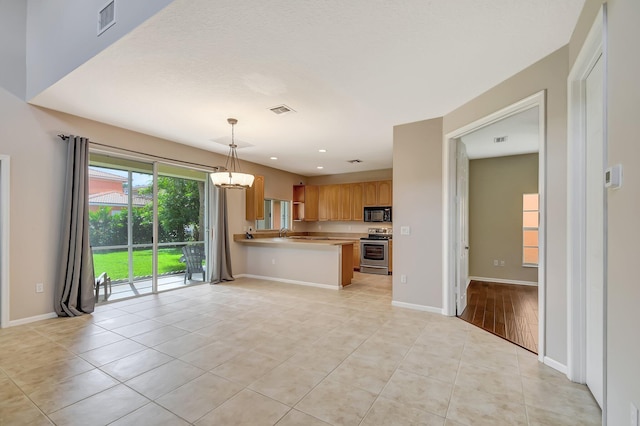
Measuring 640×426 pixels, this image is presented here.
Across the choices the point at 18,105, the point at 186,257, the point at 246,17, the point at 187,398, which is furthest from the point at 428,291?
the point at 18,105

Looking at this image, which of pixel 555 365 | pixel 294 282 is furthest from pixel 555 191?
pixel 294 282

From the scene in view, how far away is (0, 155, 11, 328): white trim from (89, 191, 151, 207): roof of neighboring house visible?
938 millimetres

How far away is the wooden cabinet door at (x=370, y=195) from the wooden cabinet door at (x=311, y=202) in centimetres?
153

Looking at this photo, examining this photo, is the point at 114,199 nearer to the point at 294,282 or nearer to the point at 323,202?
the point at 294,282

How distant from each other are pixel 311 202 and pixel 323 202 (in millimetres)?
374

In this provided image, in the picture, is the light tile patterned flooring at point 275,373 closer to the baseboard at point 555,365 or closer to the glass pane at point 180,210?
the baseboard at point 555,365

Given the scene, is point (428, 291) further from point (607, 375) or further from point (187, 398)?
point (187, 398)

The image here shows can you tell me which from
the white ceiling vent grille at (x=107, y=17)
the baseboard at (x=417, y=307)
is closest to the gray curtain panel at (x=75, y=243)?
the white ceiling vent grille at (x=107, y=17)

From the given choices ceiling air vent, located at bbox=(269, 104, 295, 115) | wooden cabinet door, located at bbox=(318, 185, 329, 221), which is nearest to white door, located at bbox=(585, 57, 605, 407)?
ceiling air vent, located at bbox=(269, 104, 295, 115)

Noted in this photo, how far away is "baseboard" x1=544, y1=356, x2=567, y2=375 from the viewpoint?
2354mm

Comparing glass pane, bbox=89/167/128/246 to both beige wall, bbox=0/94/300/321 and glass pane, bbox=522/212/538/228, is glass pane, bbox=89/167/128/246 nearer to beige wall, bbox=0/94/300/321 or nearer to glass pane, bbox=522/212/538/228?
beige wall, bbox=0/94/300/321

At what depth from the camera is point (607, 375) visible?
1.48m

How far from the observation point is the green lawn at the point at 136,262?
4.53m

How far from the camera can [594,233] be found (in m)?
2.03
